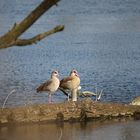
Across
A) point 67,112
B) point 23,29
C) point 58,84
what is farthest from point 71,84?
point 23,29

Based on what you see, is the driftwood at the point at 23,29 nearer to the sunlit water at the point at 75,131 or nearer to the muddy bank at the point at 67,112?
the sunlit water at the point at 75,131

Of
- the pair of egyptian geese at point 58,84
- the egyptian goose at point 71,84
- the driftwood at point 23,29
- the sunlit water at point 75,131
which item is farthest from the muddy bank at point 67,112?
the driftwood at point 23,29

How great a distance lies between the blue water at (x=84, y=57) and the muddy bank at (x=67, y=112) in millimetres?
1602

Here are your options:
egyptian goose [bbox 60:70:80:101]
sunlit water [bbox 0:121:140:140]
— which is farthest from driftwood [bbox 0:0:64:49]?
egyptian goose [bbox 60:70:80:101]

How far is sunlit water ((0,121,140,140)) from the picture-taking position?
30.6 ft

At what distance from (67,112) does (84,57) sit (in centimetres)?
869

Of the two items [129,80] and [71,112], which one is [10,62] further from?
[71,112]

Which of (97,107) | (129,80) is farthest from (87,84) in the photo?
(97,107)

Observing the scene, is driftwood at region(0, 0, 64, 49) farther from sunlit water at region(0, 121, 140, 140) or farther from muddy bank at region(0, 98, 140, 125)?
muddy bank at region(0, 98, 140, 125)

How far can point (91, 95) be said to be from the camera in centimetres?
1373

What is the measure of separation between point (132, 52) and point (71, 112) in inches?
379

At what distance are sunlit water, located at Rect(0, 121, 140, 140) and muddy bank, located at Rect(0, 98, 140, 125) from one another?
0.39 ft

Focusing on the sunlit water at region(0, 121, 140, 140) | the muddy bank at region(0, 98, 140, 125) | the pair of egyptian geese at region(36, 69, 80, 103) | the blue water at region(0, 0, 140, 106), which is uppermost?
the blue water at region(0, 0, 140, 106)

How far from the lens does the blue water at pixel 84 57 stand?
14.1m
